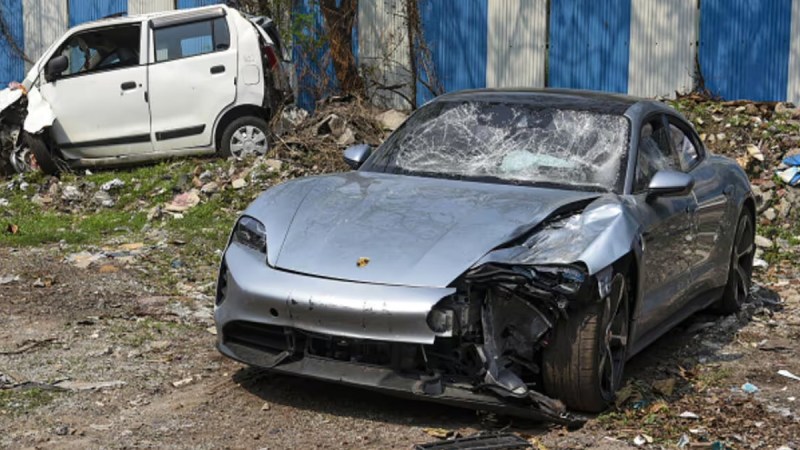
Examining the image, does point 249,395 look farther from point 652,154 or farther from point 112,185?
point 112,185

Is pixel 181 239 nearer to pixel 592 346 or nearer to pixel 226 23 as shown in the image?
pixel 226 23

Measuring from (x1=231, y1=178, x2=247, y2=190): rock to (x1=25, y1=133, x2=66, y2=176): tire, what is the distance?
2.69 m

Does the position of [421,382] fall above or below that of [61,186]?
above

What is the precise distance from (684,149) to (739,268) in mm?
1146

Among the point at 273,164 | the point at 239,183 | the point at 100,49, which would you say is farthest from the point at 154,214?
the point at 100,49

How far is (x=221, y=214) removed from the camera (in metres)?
12.3

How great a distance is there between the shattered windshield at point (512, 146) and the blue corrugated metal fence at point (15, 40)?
15.4 meters

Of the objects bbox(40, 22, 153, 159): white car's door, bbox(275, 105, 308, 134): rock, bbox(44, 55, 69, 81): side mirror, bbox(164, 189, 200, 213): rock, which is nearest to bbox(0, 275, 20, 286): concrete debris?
bbox(164, 189, 200, 213): rock

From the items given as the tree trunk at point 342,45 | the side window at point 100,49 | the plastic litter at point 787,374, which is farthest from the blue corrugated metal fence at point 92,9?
the plastic litter at point 787,374

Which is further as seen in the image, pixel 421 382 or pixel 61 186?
pixel 61 186

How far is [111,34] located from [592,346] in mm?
10364

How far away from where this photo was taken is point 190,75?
47.2 ft

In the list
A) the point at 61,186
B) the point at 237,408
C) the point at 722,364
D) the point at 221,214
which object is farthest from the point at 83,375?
the point at 61,186

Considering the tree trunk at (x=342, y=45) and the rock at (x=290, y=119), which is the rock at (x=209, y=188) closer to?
the rock at (x=290, y=119)
